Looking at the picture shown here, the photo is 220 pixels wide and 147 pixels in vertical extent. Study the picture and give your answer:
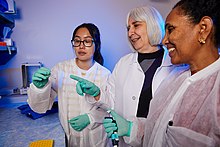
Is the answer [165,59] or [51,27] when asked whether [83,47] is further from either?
[51,27]

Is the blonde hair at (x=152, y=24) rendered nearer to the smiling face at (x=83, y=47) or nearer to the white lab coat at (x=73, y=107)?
the smiling face at (x=83, y=47)

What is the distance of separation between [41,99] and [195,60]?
972 mm

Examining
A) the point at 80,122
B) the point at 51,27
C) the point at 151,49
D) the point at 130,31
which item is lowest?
the point at 80,122

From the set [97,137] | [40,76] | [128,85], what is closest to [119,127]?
[128,85]

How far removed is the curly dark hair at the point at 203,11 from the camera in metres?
0.60

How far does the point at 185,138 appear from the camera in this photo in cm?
60

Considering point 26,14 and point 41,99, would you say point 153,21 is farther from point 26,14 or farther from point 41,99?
point 26,14

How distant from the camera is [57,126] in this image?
49.8 inches

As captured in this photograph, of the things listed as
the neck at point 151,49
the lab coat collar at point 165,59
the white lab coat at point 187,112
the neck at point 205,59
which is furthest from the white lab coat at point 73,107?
the neck at point 205,59

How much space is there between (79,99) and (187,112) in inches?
33.3

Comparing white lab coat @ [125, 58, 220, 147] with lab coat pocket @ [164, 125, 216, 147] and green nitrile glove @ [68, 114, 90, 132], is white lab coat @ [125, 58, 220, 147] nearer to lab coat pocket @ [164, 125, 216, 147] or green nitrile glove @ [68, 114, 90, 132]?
lab coat pocket @ [164, 125, 216, 147]

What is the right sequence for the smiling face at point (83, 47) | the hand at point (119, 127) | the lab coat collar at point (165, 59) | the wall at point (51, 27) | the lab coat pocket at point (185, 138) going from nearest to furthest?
the lab coat pocket at point (185, 138) → the hand at point (119, 127) → the lab coat collar at point (165, 59) → the smiling face at point (83, 47) → the wall at point (51, 27)

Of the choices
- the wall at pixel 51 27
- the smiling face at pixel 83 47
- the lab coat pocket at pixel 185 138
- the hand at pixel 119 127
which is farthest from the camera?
the wall at pixel 51 27

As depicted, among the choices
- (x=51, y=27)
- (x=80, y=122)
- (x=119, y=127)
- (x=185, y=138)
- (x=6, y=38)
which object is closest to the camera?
(x=185, y=138)
